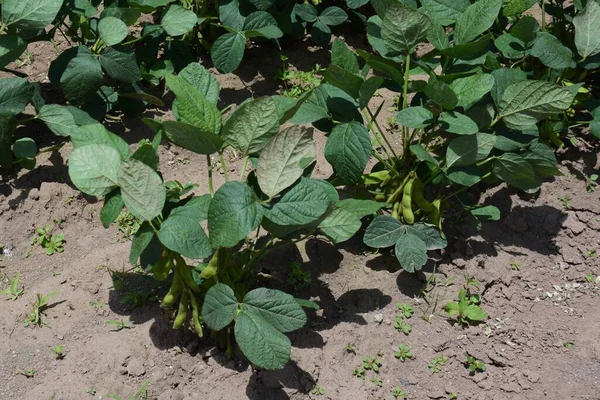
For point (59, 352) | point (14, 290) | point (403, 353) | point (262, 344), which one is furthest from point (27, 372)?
point (403, 353)

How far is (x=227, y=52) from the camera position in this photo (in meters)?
3.11

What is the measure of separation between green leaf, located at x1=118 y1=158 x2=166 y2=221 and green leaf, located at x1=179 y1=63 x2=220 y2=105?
0.35m

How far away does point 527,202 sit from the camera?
296 centimetres

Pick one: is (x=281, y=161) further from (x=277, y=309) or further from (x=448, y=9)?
(x=448, y=9)

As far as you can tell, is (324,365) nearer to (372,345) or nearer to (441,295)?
(372,345)

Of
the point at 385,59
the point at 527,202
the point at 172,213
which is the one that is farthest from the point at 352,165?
the point at 527,202

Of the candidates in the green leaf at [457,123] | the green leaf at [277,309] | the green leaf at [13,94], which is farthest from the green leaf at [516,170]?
the green leaf at [13,94]

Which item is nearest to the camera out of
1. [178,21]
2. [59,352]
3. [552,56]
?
[59,352]

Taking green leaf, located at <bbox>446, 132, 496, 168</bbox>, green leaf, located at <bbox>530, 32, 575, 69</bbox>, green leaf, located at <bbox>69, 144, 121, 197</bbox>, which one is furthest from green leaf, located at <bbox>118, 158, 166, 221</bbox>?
green leaf, located at <bbox>530, 32, 575, 69</bbox>

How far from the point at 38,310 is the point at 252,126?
0.98 metres

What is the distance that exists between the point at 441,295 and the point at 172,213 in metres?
1.01

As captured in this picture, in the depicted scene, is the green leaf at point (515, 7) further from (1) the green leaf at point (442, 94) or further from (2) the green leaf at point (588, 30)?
(1) the green leaf at point (442, 94)

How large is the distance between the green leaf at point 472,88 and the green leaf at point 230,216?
2.70 feet

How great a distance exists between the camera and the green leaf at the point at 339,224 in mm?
2248
